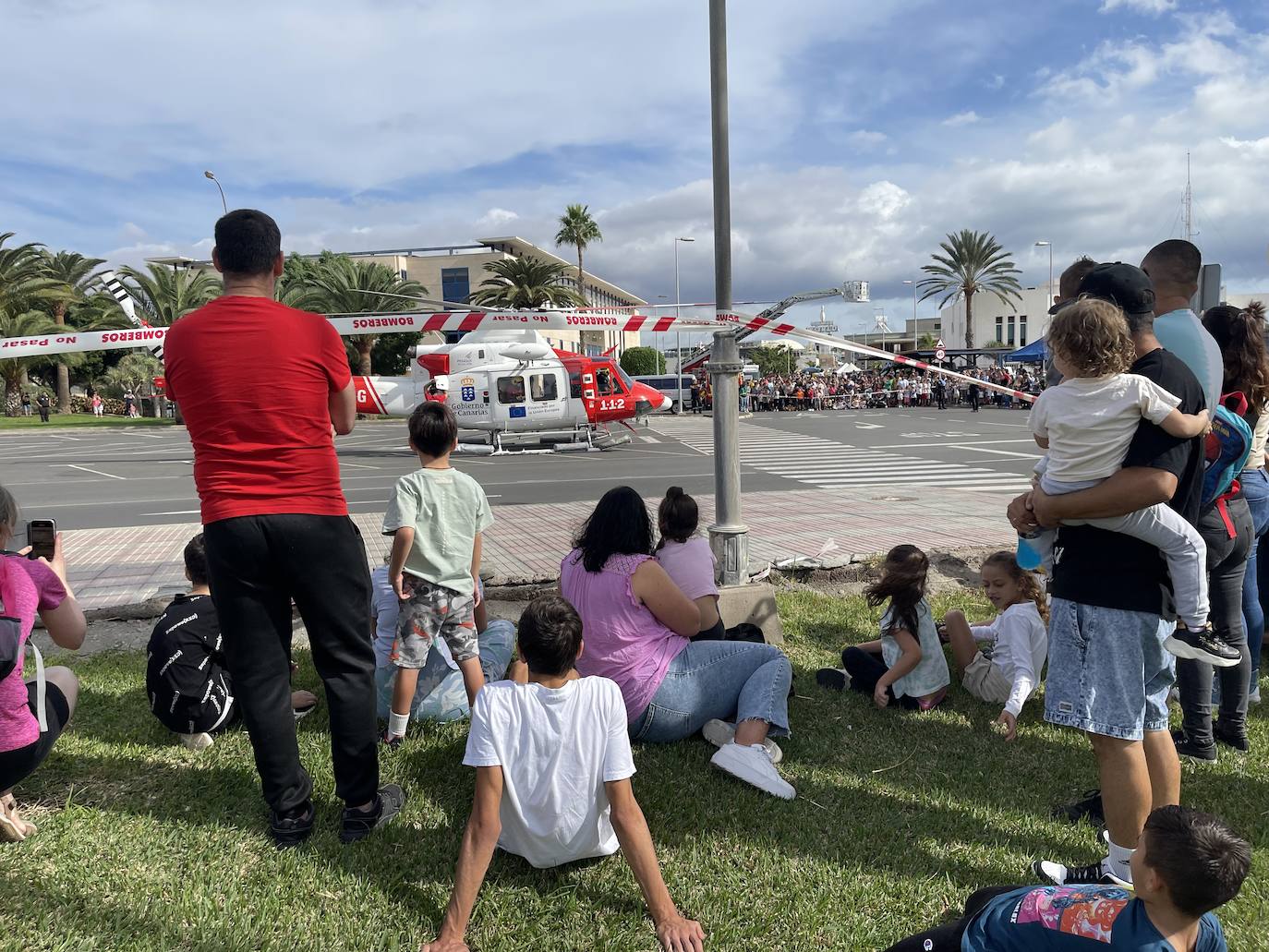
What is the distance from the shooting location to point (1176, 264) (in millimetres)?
3279

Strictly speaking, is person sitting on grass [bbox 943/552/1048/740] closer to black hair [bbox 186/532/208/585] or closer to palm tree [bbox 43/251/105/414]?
black hair [bbox 186/532/208/585]

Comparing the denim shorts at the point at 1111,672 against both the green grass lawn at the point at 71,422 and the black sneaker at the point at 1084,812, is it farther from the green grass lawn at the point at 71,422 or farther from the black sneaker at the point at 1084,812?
the green grass lawn at the point at 71,422

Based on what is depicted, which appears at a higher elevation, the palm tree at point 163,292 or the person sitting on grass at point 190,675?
the palm tree at point 163,292

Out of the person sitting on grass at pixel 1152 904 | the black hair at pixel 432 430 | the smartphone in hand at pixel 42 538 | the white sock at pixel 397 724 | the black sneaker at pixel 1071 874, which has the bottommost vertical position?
the black sneaker at pixel 1071 874

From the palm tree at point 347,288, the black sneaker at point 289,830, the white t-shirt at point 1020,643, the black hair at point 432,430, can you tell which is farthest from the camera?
the palm tree at point 347,288

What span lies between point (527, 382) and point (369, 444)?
710 centimetres

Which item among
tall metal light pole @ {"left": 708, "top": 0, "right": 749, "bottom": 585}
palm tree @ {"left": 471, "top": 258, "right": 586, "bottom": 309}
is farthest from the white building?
tall metal light pole @ {"left": 708, "top": 0, "right": 749, "bottom": 585}

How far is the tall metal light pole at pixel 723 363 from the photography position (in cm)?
569

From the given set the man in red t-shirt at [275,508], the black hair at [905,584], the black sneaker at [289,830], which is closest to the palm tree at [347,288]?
the black hair at [905,584]

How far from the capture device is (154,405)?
48.2 meters

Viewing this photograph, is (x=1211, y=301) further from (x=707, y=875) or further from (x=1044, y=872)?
(x=707, y=875)

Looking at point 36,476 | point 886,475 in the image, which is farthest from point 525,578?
point 36,476

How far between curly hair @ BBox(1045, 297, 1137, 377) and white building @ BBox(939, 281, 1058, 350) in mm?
95128

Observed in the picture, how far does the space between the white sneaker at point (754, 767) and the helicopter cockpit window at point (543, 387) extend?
1923 centimetres
